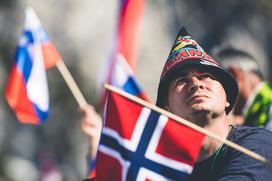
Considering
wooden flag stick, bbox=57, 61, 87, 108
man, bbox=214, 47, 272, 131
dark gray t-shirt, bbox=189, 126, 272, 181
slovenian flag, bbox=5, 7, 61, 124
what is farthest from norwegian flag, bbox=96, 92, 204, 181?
man, bbox=214, 47, 272, 131

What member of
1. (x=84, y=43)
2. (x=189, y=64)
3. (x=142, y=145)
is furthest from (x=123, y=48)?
(x=84, y=43)

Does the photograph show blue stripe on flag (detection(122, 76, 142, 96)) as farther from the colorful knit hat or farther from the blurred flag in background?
the colorful knit hat

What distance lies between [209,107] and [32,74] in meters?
2.47

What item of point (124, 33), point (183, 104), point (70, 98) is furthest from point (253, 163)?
point (70, 98)

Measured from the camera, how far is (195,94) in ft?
17.8

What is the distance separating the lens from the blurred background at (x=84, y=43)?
57.4 feet

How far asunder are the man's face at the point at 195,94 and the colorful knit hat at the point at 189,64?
4 cm

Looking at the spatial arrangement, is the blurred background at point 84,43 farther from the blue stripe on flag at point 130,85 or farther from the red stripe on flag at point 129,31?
the blue stripe on flag at point 130,85

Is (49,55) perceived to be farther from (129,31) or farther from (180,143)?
(180,143)

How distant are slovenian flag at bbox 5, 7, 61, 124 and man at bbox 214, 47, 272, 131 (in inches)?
50.2

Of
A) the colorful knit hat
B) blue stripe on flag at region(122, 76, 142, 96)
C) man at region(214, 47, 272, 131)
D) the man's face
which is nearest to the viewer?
the man's face

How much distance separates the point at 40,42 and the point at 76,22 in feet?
36.7

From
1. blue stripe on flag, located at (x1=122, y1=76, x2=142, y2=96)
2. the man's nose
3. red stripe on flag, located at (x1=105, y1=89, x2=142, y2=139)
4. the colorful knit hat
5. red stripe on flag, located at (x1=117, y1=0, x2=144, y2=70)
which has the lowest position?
red stripe on flag, located at (x1=105, y1=89, x2=142, y2=139)

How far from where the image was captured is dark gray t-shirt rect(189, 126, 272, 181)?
5043 millimetres
